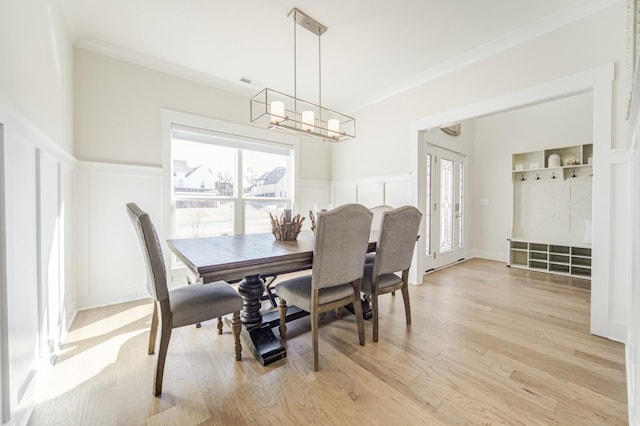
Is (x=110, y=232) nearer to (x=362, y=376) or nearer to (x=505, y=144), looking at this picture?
(x=362, y=376)

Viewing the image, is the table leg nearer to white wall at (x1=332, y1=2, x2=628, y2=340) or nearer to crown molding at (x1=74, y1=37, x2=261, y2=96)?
white wall at (x1=332, y1=2, x2=628, y2=340)

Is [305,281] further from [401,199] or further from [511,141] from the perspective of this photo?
[511,141]

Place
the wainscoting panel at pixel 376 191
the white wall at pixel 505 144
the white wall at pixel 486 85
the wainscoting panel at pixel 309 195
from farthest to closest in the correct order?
the wainscoting panel at pixel 309 195 → the white wall at pixel 505 144 → the wainscoting panel at pixel 376 191 → the white wall at pixel 486 85

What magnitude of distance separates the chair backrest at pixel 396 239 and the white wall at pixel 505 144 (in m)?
3.53

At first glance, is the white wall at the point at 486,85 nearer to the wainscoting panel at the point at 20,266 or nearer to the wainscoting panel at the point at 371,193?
the wainscoting panel at the point at 371,193

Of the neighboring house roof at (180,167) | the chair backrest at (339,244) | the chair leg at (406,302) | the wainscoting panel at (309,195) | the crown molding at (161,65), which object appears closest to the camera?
the chair backrest at (339,244)

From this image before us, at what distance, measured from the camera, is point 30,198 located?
133cm

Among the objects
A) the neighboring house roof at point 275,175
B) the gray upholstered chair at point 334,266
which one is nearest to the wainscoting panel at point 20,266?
the gray upholstered chair at point 334,266

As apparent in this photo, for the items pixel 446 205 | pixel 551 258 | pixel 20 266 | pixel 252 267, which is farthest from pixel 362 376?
pixel 551 258

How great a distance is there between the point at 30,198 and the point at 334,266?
1721mm

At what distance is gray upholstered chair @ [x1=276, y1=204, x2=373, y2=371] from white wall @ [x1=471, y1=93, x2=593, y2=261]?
4108 millimetres

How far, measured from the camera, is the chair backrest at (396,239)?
6.52ft

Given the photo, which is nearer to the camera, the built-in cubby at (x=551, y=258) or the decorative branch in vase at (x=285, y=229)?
the decorative branch in vase at (x=285, y=229)

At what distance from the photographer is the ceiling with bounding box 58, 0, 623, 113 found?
2.11 meters
